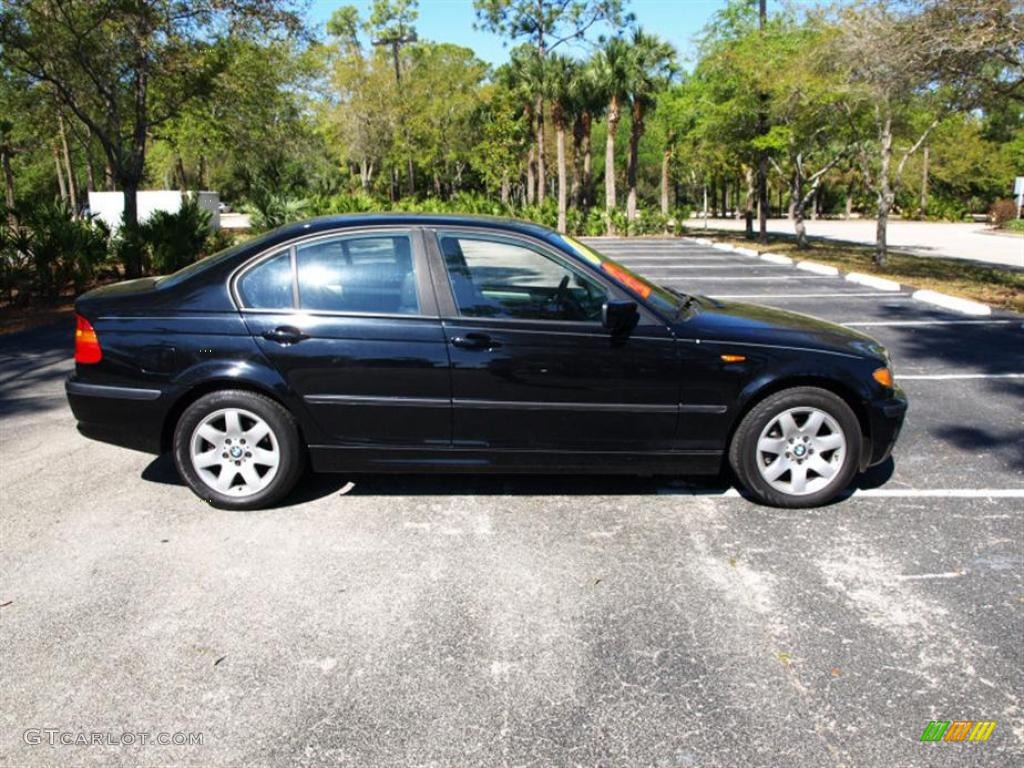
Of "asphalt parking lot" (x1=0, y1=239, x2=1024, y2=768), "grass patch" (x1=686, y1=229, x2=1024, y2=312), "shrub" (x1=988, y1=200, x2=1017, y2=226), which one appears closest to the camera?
"asphalt parking lot" (x1=0, y1=239, x2=1024, y2=768)

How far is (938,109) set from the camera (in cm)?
1401

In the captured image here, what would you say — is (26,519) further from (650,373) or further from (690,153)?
(690,153)

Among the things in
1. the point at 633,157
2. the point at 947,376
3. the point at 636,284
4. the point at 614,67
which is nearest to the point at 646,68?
the point at 614,67

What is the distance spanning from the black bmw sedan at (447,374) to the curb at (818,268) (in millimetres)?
13033

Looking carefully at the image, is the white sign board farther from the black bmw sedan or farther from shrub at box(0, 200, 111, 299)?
the black bmw sedan

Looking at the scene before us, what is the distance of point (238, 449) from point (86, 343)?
1044 mm

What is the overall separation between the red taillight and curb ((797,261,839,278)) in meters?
14.9

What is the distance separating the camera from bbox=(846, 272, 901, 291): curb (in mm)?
13906

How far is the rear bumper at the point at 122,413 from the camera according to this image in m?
4.32

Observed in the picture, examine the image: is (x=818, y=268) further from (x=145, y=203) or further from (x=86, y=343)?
(x=145, y=203)

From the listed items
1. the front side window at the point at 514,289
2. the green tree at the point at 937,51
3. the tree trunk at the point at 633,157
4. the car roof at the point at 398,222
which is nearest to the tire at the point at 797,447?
the front side window at the point at 514,289

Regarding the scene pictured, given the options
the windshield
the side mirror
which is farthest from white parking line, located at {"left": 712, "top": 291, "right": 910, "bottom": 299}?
the side mirror

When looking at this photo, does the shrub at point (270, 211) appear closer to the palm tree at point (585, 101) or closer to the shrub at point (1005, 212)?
the palm tree at point (585, 101)

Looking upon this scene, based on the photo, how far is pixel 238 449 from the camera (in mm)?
4340
